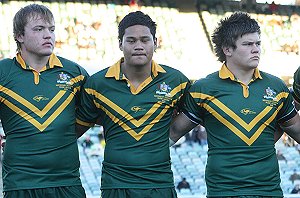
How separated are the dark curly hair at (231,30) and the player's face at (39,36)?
1.14 m

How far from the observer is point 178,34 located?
21.2m

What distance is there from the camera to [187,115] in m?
4.89

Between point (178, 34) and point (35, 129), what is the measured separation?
1681 centimetres

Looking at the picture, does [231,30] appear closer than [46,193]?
No

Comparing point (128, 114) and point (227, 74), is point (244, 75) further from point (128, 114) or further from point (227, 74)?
point (128, 114)

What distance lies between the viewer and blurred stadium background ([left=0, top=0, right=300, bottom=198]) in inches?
709

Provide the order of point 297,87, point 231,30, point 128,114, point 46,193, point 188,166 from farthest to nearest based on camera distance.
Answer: point 188,166, point 297,87, point 231,30, point 128,114, point 46,193

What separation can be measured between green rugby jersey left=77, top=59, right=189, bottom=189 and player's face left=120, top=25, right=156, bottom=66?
0.16m

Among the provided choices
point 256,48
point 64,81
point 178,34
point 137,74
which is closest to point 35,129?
point 64,81

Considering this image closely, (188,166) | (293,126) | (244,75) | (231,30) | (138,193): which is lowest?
(188,166)

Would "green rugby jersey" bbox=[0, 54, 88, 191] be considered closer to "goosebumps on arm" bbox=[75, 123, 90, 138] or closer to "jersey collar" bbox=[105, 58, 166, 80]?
"goosebumps on arm" bbox=[75, 123, 90, 138]

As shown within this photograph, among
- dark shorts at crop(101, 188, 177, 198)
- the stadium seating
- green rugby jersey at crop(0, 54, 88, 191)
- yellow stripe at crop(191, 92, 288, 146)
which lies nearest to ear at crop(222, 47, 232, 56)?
yellow stripe at crop(191, 92, 288, 146)

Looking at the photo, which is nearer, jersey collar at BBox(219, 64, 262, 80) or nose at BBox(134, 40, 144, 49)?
nose at BBox(134, 40, 144, 49)

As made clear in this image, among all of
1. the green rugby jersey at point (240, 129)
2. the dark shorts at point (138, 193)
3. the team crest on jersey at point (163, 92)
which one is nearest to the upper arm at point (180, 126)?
the green rugby jersey at point (240, 129)
